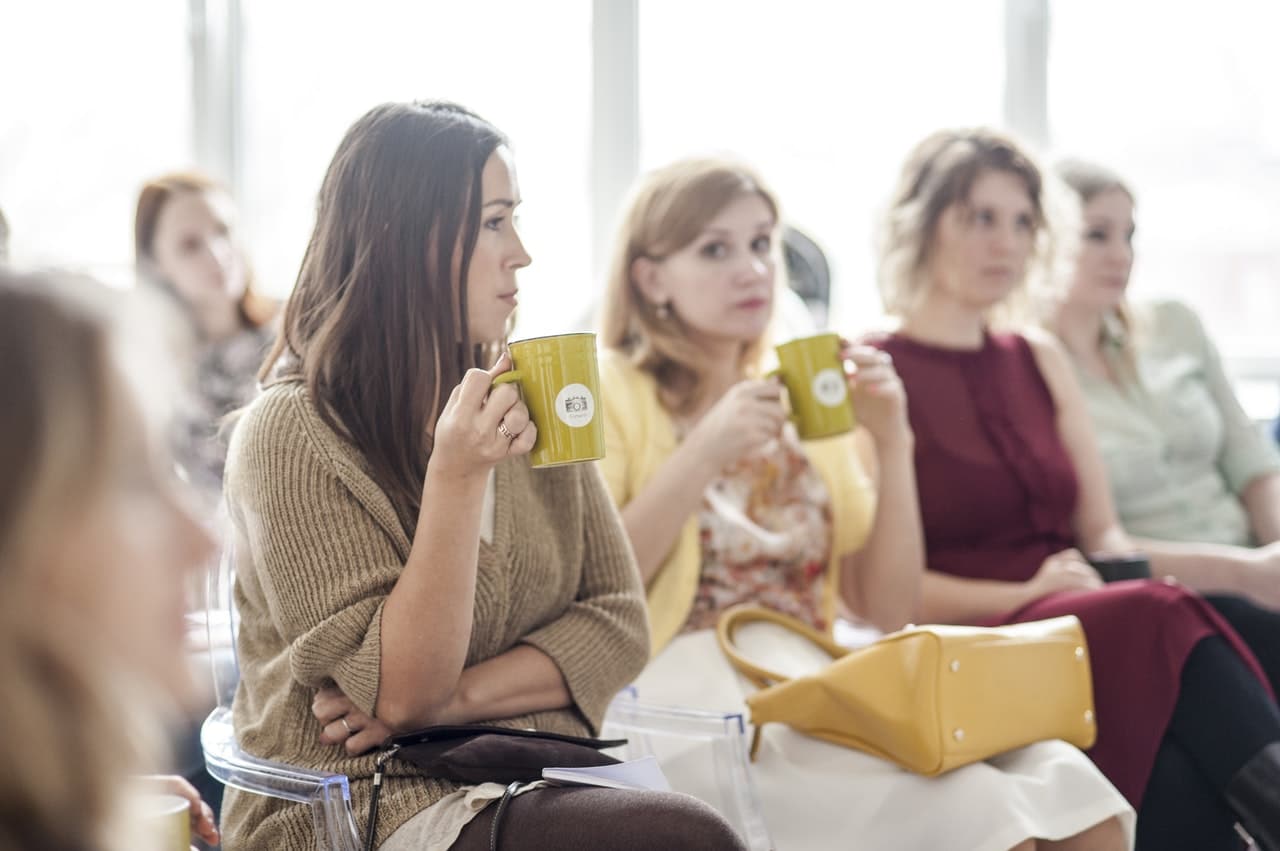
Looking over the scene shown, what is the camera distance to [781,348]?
1972mm

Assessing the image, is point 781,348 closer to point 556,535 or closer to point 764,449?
point 764,449

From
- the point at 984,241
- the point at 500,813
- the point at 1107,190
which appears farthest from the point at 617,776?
the point at 1107,190

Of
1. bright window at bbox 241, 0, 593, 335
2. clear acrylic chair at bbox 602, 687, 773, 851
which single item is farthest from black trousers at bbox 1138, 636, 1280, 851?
bright window at bbox 241, 0, 593, 335

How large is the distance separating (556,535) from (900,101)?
97.0 inches

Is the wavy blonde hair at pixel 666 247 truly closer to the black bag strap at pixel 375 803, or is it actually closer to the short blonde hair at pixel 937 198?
the short blonde hair at pixel 937 198

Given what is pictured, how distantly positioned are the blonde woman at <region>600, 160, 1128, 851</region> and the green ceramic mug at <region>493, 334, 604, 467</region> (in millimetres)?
622

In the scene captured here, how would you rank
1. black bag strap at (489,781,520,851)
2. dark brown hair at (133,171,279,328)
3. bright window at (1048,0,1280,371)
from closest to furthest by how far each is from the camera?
black bag strap at (489,781,520,851)
dark brown hair at (133,171,279,328)
bright window at (1048,0,1280,371)

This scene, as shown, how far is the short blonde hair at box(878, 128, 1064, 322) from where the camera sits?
8.05ft

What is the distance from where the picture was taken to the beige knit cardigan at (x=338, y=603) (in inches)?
53.3

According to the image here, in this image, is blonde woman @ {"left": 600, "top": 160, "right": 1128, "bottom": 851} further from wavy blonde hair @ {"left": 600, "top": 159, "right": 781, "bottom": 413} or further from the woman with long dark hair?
the woman with long dark hair

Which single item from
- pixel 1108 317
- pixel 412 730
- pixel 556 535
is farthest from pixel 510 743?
pixel 1108 317

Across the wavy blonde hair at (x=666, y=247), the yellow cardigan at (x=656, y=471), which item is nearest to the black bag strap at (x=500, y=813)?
the yellow cardigan at (x=656, y=471)

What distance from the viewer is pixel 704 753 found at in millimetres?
1679

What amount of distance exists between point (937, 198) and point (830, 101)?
53.0 inches
